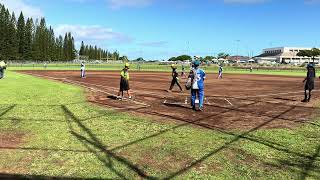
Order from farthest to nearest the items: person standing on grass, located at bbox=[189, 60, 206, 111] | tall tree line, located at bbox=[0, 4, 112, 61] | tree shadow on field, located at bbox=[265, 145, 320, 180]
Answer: tall tree line, located at bbox=[0, 4, 112, 61] < person standing on grass, located at bbox=[189, 60, 206, 111] < tree shadow on field, located at bbox=[265, 145, 320, 180]

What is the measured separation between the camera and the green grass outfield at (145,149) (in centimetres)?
712

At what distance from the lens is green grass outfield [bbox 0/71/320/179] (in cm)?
712

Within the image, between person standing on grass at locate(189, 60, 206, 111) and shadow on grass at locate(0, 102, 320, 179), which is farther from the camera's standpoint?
person standing on grass at locate(189, 60, 206, 111)

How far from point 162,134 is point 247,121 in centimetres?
346

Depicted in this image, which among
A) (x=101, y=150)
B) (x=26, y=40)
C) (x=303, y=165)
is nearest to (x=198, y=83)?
(x=101, y=150)

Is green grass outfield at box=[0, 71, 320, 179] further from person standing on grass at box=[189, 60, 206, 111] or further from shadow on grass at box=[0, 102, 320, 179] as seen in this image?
person standing on grass at box=[189, 60, 206, 111]

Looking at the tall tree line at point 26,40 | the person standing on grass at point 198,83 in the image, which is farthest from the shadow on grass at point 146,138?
the tall tree line at point 26,40

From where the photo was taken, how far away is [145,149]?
8641 mm

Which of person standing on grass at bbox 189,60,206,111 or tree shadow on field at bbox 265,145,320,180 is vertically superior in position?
person standing on grass at bbox 189,60,206,111

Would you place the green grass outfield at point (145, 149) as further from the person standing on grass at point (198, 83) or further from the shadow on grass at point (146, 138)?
the person standing on grass at point (198, 83)

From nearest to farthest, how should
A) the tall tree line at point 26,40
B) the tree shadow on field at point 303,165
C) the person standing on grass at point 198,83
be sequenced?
the tree shadow on field at point 303,165 < the person standing on grass at point 198,83 < the tall tree line at point 26,40

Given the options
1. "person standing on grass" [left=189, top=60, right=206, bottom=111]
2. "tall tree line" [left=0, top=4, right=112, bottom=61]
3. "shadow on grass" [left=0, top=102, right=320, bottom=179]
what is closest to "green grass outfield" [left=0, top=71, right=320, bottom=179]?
"shadow on grass" [left=0, top=102, right=320, bottom=179]

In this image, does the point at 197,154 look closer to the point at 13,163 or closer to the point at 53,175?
the point at 53,175

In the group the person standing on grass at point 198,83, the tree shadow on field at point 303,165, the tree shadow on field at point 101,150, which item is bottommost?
the tree shadow on field at point 101,150
